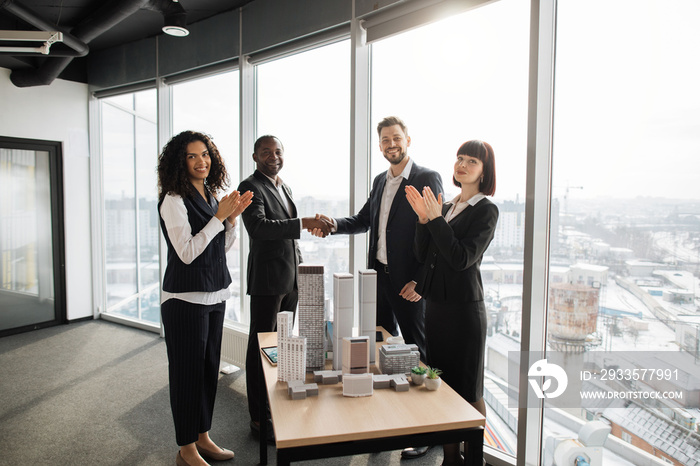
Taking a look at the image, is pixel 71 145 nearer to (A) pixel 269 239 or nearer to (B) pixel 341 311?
(A) pixel 269 239

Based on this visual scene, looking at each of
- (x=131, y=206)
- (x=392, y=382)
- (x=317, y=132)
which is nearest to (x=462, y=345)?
(x=392, y=382)

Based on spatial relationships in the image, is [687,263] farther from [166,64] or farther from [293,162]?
[166,64]


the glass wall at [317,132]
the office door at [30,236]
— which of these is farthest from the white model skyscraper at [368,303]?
the office door at [30,236]

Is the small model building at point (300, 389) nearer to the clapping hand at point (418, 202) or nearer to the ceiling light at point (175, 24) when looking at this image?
the clapping hand at point (418, 202)

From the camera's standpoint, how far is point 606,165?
7.22 feet

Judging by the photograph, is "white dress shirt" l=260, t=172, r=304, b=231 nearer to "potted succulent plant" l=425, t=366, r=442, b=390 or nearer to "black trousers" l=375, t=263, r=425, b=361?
"black trousers" l=375, t=263, r=425, b=361

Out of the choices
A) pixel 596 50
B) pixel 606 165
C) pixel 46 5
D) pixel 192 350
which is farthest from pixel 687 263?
pixel 46 5

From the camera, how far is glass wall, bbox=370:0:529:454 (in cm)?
259

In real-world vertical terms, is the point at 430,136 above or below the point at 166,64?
below

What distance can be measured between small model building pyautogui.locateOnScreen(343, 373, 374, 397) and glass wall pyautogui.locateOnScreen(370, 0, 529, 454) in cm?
128

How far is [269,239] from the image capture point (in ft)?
9.45

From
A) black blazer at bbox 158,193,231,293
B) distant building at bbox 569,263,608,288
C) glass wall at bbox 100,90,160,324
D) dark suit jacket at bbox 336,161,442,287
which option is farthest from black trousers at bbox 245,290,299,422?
glass wall at bbox 100,90,160,324

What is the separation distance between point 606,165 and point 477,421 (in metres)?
1.45

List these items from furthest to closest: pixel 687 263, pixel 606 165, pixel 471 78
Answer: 1. pixel 471 78
2. pixel 606 165
3. pixel 687 263
